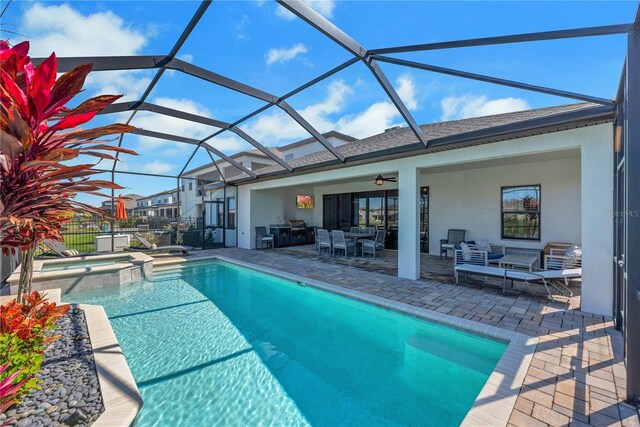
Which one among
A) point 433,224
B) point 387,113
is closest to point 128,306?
point 387,113

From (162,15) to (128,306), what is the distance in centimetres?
583

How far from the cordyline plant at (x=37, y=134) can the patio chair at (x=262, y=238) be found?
38.5ft

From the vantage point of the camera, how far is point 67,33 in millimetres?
3371

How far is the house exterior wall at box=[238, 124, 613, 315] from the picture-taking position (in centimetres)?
456

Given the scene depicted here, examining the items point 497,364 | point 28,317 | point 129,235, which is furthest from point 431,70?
point 129,235

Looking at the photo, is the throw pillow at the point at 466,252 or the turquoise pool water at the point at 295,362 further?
the throw pillow at the point at 466,252

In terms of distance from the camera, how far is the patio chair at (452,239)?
9.82 metres

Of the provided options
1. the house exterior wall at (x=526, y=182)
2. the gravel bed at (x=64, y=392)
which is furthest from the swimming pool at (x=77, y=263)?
the gravel bed at (x=64, y=392)

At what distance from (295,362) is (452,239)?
8.08 metres

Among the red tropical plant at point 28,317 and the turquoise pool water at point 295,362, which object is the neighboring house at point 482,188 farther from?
the red tropical plant at point 28,317

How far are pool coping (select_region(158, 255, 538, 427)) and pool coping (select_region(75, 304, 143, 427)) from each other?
2858 millimetres

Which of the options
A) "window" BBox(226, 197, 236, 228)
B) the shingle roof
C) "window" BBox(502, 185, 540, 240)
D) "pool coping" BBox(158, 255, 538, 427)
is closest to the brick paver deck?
"pool coping" BBox(158, 255, 538, 427)

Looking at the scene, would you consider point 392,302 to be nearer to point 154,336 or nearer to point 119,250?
point 154,336

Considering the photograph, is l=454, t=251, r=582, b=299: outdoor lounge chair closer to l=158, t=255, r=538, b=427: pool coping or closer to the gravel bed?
l=158, t=255, r=538, b=427: pool coping
